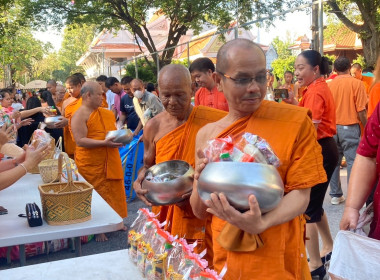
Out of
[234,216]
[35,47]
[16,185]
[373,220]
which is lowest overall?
[16,185]

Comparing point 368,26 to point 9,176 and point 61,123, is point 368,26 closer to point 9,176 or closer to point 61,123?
point 61,123

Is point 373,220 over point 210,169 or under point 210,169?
under

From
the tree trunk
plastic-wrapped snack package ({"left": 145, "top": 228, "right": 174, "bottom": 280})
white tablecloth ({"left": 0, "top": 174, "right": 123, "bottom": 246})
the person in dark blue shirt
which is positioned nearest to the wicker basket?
white tablecloth ({"left": 0, "top": 174, "right": 123, "bottom": 246})

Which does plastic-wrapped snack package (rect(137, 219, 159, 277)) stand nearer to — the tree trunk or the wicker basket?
the wicker basket

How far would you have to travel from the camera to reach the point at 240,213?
1.42m

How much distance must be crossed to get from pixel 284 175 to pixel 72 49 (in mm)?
83475

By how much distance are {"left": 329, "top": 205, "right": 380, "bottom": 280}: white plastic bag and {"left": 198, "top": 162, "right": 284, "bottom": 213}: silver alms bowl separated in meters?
0.57

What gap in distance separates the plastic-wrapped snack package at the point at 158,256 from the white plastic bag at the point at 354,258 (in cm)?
68

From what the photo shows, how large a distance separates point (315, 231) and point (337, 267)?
188cm

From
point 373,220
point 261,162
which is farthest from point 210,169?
point 373,220

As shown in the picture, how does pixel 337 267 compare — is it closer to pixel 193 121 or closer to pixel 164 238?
pixel 164 238

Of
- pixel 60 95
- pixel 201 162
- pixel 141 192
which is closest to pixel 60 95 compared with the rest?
pixel 60 95

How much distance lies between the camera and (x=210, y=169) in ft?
4.67

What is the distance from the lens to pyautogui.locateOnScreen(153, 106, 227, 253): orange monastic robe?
8.18 ft
